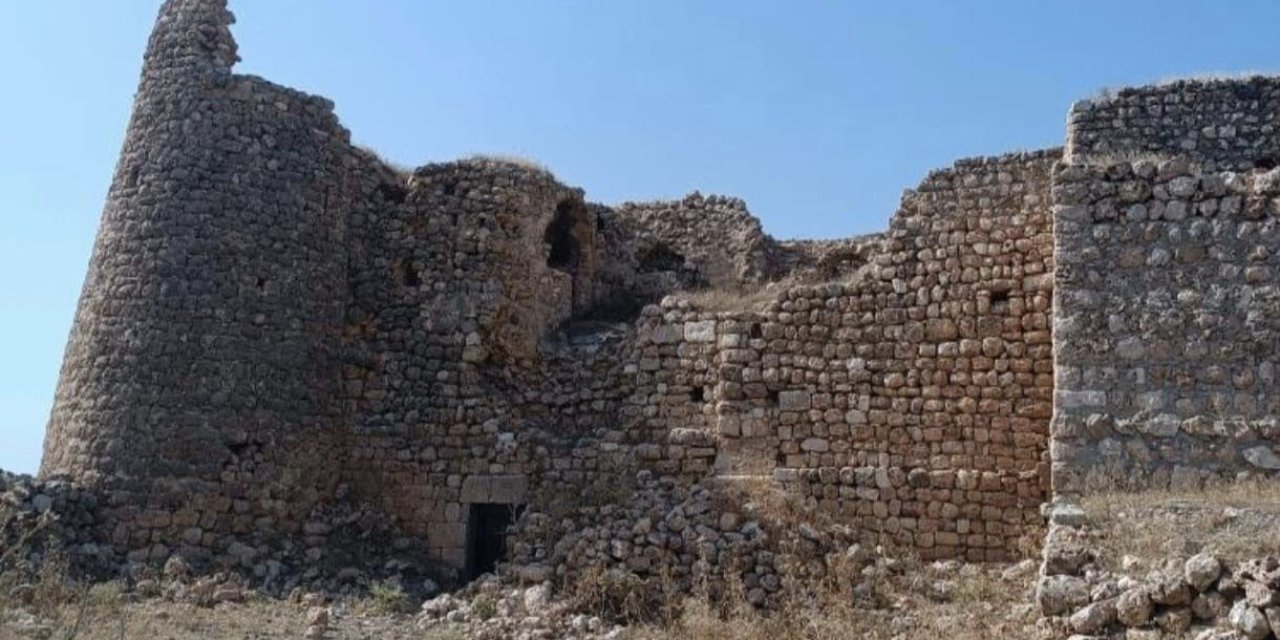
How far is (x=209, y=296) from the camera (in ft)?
39.6

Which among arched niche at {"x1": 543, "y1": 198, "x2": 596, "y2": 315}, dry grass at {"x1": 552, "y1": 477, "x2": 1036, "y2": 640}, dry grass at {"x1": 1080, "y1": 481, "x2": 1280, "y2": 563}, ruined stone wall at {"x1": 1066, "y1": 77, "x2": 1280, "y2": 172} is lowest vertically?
dry grass at {"x1": 552, "y1": 477, "x2": 1036, "y2": 640}

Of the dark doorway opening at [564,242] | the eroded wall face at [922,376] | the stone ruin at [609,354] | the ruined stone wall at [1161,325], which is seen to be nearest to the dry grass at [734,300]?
the stone ruin at [609,354]

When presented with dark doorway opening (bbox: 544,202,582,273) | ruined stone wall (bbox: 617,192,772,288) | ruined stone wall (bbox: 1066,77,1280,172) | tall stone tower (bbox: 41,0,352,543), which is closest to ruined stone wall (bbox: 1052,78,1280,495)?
ruined stone wall (bbox: 1066,77,1280,172)

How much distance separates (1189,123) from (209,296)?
31.7 ft

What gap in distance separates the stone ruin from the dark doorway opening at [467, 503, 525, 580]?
3 cm

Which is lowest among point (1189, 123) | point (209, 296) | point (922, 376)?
point (922, 376)

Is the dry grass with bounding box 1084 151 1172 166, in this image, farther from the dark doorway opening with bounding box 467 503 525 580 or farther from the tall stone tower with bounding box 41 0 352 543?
the tall stone tower with bounding box 41 0 352 543

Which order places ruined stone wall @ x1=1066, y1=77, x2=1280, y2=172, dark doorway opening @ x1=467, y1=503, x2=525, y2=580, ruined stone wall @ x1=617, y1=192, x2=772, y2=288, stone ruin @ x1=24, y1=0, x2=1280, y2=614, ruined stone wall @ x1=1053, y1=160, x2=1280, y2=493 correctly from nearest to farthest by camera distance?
1. ruined stone wall @ x1=1053, y1=160, x2=1280, y2=493
2. stone ruin @ x1=24, y1=0, x2=1280, y2=614
3. ruined stone wall @ x1=1066, y1=77, x2=1280, y2=172
4. dark doorway opening @ x1=467, y1=503, x2=525, y2=580
5. ruined stone wall @ x1=617, y1=192, x2=772, y2=288

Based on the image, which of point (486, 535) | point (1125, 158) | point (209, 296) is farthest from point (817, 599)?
point (209, 296)

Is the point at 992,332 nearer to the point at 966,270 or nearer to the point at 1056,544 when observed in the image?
the point at 966,270

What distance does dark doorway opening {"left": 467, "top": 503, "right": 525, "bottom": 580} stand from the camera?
40.6 ft

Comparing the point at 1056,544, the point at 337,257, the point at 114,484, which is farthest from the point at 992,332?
the point at 114,484

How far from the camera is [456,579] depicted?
12062 millimetres

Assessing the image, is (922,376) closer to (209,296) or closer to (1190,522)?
(1190,522)
